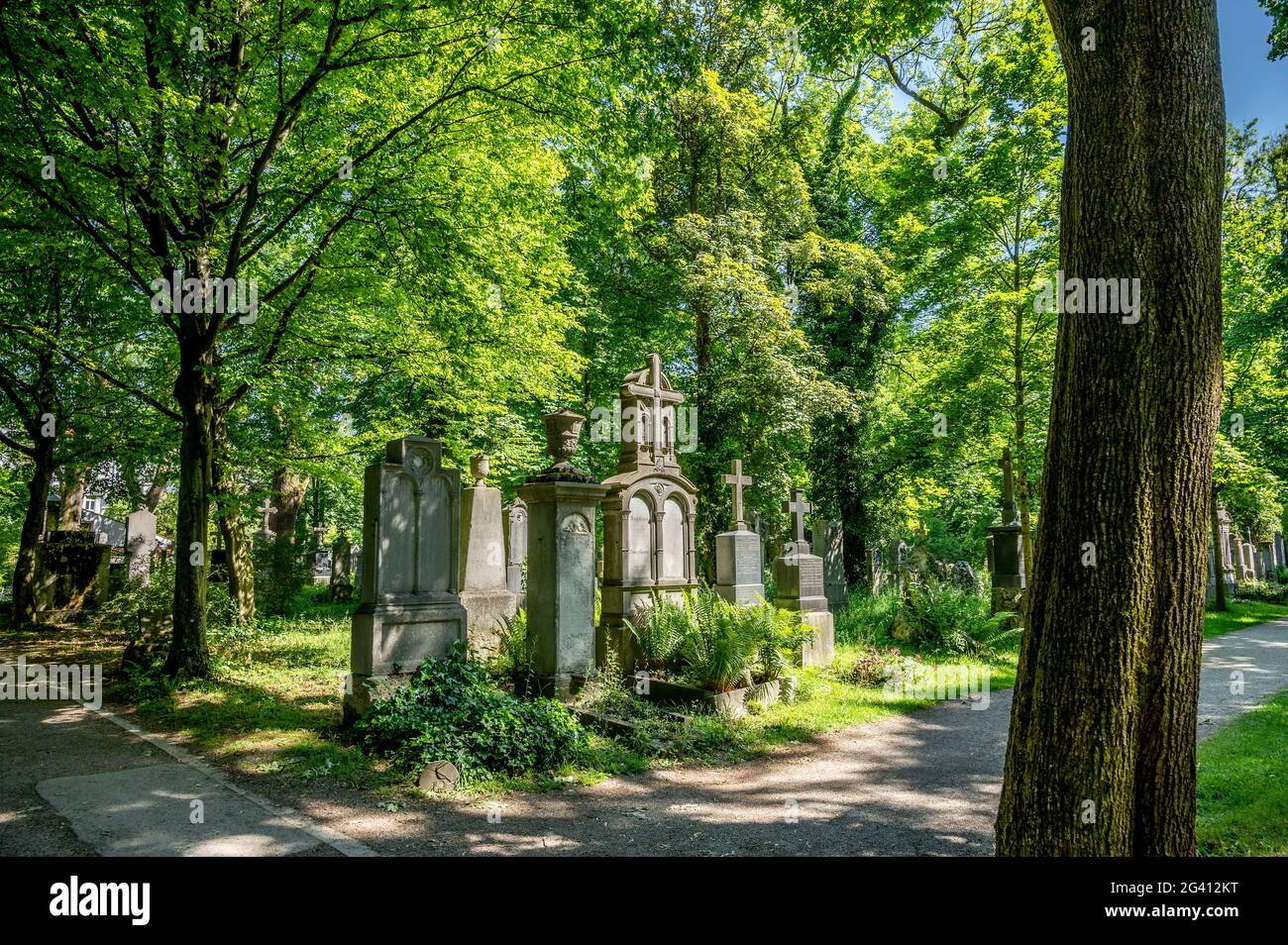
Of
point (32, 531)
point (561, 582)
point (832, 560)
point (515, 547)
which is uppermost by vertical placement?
point (32, 531)

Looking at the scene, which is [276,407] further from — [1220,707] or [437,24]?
[1220,707]

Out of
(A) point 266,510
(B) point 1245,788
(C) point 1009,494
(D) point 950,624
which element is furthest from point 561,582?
(A) point 266,510

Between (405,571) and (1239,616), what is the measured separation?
23.2 metres

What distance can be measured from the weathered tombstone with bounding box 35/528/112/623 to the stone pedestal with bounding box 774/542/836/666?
1450cm

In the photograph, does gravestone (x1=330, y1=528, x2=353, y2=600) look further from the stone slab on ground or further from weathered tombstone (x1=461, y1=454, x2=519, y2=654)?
the stone slab on ground

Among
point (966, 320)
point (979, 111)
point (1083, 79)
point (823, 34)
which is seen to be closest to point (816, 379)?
point (966, 320)

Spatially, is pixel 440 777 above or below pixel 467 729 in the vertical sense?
below

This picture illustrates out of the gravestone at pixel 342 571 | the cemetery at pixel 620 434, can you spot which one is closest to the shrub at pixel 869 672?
the cemetery at pixel 620 434

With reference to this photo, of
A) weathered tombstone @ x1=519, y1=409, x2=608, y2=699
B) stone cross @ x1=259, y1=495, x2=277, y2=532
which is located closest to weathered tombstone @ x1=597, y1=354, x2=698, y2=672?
weathered tombstone @ x1=519, y1=409, x2=608, y2=699

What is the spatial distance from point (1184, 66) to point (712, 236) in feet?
49.3

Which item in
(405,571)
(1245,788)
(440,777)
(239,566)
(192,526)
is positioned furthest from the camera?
(239,566)

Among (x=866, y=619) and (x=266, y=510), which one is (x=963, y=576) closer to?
(x=866, y=619)

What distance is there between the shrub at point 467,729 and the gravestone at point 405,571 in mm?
441

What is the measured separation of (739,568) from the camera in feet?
37.4
